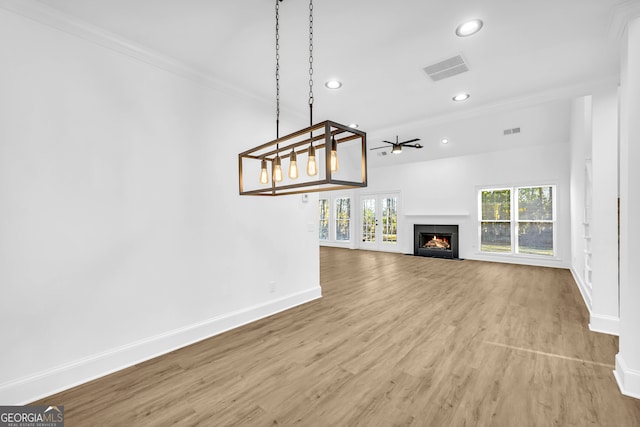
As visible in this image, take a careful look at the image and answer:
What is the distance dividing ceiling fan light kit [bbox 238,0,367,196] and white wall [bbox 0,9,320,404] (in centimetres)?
42

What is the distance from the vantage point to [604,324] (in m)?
3.02

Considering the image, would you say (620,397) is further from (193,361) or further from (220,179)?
(220,179)

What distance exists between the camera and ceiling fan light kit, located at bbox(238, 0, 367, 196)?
1573 millimetres

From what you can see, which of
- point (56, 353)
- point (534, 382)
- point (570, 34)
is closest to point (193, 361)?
point (56, 353)

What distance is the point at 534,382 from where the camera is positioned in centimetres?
213

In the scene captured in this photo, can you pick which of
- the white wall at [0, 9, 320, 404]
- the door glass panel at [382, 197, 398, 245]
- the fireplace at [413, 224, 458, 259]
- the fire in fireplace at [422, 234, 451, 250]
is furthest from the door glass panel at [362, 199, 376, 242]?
the white wall at [0, 9, 320, 404]

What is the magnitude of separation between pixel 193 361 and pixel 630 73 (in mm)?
4222

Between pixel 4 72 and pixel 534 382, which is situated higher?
pixel 4 72

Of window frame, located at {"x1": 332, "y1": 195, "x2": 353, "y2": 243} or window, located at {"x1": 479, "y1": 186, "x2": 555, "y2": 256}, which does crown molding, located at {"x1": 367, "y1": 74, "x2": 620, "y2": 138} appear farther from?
window frame, located at {"x1": 332, "y1": 195, "x2": 353, "y2": 243}

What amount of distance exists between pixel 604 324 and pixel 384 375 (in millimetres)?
2728

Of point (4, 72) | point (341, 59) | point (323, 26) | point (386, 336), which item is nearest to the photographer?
point (4, 72)

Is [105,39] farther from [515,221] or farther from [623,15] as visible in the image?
[515,221]

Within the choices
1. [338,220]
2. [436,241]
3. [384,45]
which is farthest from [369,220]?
[384,45]

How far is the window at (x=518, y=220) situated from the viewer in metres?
6.47
